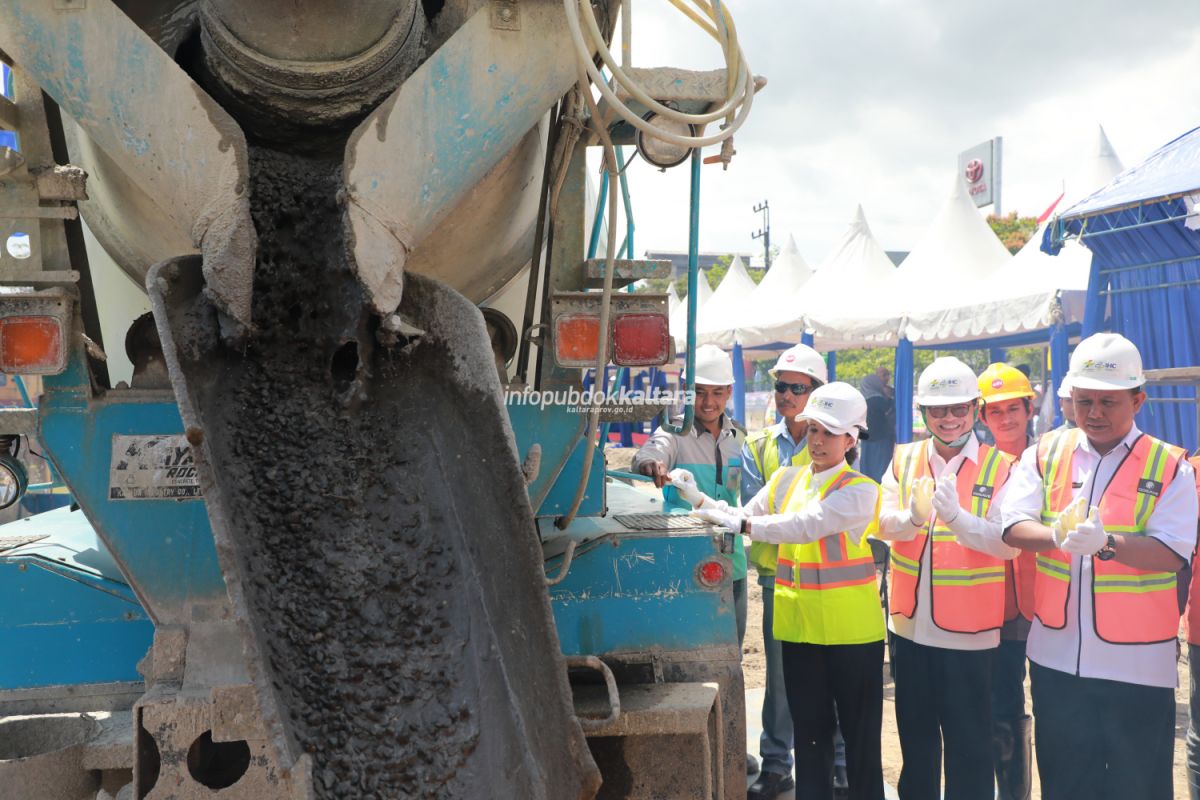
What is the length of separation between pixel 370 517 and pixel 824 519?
1747 millimetres

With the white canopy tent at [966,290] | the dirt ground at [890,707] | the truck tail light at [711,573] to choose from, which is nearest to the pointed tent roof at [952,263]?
the white canopy tent at [966,290]

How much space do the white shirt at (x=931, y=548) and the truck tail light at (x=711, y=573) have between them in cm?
102

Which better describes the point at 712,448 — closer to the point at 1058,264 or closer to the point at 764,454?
the point at 764,454

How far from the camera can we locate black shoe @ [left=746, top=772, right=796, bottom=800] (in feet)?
13.5

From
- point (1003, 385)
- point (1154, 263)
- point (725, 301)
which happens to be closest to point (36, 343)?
point (1003, 385)

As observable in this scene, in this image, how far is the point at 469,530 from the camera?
2307 millimetres

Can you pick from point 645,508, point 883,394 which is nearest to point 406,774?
point 645,508

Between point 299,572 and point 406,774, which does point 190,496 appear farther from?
point 406,774

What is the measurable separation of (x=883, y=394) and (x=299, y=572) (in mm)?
9209

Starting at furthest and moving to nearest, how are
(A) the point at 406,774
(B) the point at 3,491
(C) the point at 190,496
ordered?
1. (B) the point at 3,491
2. (C) the point at 190,496
3. (A) the point at 406,774

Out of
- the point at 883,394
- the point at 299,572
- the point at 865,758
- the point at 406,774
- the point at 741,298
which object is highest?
the point at 741,298

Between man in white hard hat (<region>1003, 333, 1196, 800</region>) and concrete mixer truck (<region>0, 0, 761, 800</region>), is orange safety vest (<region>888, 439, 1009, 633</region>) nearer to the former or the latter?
man in white hard hat (<region>1003, 333, 1196, 800</region>)

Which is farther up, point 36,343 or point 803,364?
point 803,364

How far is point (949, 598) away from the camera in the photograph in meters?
3.48
